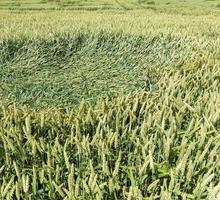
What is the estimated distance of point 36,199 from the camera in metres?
1.68

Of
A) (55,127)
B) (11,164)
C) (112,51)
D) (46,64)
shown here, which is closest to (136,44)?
(112,51)

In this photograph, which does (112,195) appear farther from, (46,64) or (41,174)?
(46,64)

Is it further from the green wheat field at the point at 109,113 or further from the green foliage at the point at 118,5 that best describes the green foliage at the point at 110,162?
the green foliage at the point at 118,5

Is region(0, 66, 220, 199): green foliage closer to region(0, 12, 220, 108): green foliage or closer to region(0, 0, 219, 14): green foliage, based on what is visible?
region(0, 12, 220, 108): green foliage

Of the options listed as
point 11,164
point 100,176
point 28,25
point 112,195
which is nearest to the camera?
point 112,195

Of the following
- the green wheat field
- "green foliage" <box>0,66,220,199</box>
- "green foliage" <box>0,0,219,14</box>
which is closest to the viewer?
"green foliage" <box>0,66,220,199</box>

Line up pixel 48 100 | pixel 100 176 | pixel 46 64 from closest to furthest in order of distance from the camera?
pixel 100 176 < pixel 48 100 < pixel 46 64

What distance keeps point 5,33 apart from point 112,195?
6.11 meters

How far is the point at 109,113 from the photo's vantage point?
2.46m

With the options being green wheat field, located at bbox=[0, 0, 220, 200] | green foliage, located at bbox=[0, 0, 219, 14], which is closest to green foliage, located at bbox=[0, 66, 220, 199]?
green wheat field, located at bbox=[0, 0, 220, 200]

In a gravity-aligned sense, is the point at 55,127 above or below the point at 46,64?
above

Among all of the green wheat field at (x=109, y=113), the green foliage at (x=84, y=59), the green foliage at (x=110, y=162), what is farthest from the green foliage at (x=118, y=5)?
the green foliage at (x=110, y=162)

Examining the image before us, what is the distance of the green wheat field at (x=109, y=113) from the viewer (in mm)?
1684

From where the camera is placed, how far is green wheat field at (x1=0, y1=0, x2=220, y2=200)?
5.52ft
